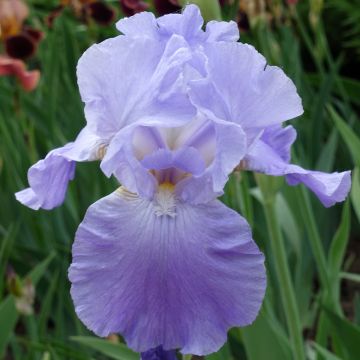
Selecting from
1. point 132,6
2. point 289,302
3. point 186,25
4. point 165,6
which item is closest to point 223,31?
point 186,25

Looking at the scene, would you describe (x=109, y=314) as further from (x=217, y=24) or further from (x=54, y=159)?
(x=217, y=24)

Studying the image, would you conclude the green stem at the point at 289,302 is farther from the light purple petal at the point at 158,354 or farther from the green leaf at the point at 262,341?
the light purple petal at the point at 158,354

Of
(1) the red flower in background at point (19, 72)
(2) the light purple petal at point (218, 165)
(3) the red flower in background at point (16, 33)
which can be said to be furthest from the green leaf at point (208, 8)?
(3) the red flower in background at point (16, 33)

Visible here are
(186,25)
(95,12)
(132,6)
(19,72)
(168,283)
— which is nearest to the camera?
(168,283)

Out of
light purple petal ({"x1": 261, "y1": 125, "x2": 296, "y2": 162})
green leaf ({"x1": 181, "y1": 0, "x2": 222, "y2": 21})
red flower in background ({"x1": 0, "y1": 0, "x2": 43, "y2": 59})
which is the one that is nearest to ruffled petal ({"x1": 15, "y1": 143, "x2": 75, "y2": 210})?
light purple petal ({"x1": 261, "y1": 125, "x2": 296, "y2": 162})

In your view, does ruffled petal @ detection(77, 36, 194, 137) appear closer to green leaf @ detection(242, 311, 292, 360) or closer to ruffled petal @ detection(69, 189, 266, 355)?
ruffled petal @ detection(69, 189, 266, 355)

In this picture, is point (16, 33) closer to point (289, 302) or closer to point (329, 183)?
point (289, 302)

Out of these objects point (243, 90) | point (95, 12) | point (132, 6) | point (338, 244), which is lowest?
point (95, 12)
